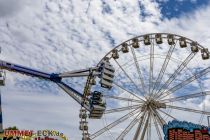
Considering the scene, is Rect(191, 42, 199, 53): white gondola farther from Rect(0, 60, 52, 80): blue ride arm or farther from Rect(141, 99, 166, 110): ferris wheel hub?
Rect(0, 60, 52, 80): blue ride arm

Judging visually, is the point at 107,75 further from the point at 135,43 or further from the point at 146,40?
the point at 146,40

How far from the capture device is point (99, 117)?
4900 centimetres

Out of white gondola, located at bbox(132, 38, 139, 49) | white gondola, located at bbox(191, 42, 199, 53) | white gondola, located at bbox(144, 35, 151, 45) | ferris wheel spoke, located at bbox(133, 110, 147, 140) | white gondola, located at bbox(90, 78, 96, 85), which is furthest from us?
white gondola, located at bbox(132, 38, 139, 49)

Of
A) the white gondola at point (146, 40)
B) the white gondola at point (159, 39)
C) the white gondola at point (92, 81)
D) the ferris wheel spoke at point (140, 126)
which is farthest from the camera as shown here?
the white gondola at point (159, 39)

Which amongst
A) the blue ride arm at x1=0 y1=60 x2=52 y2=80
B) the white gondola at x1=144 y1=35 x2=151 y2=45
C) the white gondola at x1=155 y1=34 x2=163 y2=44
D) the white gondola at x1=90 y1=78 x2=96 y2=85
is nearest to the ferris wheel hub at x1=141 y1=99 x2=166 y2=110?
the white gondola at x1=90 y1=78 x2=96 y2=85

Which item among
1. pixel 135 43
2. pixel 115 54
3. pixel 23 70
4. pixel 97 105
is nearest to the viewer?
pixel 23 70

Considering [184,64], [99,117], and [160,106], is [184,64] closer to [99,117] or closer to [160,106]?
[160,106]

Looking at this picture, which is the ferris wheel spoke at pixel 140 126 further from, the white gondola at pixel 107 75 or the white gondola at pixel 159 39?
the white gondola at pixel 159 39

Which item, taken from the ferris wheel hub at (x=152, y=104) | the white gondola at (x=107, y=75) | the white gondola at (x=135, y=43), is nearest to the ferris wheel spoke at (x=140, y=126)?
the ferris wheel hub at (x=152, y=104)

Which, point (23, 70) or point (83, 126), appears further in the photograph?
point (83, 126)

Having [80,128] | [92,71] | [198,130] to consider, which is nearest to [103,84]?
[92,71]

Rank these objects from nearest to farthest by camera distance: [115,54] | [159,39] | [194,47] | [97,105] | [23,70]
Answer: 1. [23,70]
2. [97,105]
3. [194,47]
4. [159,39]
5. [115,54]

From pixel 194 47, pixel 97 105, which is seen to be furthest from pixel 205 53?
pixel 97 105

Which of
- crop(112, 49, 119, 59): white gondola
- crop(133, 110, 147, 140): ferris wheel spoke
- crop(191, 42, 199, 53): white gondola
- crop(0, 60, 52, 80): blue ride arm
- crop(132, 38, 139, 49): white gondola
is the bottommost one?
crop(133, 110, 147, 140): ferris wheel spoke
